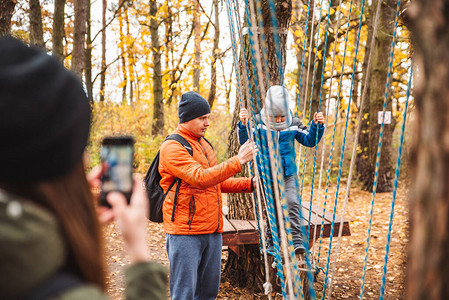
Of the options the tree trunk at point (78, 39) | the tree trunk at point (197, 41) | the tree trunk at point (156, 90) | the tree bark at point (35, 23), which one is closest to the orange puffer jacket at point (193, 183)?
the tree trunk at point (78, 39)

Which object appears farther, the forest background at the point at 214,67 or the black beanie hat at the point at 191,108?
the forest background at the point at 214,67

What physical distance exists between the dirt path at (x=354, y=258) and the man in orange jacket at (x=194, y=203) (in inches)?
49.6

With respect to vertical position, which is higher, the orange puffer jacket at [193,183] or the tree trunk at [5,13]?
the tree trunk at [5,13]

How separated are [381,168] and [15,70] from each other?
7.73m

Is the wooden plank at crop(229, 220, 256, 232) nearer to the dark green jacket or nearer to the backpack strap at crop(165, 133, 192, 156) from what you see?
Answer: the backpack strap at crop(165, 133, 192, 156)

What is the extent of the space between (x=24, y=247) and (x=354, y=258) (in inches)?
178

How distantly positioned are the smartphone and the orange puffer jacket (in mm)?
1180

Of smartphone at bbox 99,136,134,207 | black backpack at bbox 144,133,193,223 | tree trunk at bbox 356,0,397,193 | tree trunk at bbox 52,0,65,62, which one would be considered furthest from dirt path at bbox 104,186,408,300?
tree trunk at bbox 52,0,65,62

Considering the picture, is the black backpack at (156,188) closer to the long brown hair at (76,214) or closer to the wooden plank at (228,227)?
the wooden plank at (228,227)

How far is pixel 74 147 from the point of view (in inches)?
25.3

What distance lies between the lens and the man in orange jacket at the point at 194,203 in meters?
2.01

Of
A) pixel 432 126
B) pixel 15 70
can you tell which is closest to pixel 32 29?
pixel 15 70

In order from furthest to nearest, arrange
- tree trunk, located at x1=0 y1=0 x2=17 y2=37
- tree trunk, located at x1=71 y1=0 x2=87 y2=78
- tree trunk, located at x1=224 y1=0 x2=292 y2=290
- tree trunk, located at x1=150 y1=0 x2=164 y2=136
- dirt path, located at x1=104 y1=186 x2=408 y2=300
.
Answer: tree trunk, located at x1=150 y1=0 x2=164 y2=136 < tree trunk, located at x1=71 y1=0 x2=87 y2=78 < tree trunk, located at x1=0 y1=0 x2=17 y2=37 < dirt path, located at x1=104 y1=186 x2=408 y2=300 < tree trunk, located at x1=224 y1=0 x2=292 y2=290

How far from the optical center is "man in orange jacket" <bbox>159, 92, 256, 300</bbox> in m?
2.01
